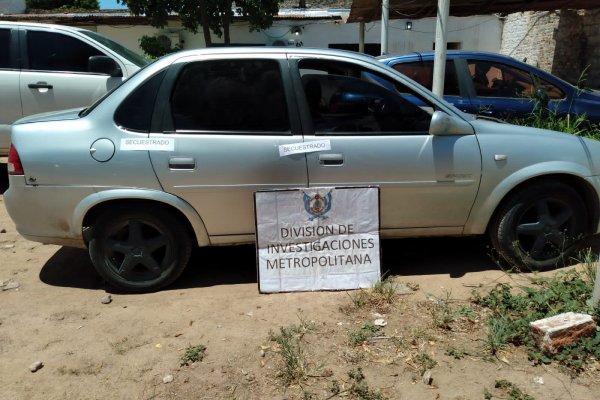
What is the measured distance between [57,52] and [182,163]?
12.1 feet

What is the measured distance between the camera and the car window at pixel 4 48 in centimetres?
604

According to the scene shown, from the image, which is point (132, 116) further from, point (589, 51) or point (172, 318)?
point (589, 51)

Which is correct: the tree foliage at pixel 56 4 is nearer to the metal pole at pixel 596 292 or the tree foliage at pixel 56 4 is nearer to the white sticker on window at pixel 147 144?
the white sticker on window at pixel 147 144

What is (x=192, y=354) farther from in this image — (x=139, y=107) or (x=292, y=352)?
(x=139, y=107)

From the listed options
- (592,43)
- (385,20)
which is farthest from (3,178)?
(592,43)

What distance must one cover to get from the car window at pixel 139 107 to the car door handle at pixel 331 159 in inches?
48.7

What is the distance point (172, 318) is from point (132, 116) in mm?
1432

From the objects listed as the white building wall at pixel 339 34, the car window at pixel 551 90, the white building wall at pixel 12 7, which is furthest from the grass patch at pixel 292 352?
the white building wall at pixel 12 7

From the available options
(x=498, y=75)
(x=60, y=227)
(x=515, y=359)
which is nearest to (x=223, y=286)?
(x=60, y=227)

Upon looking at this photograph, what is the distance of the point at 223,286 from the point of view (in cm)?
397

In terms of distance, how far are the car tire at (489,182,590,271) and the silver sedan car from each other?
16 millimetres

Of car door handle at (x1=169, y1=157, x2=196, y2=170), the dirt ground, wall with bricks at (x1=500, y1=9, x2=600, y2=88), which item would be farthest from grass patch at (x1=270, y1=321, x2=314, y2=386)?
wall with bricks at (x1=500, y1=9, x2=600, y2=88)

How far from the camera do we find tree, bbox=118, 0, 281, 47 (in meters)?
A: 15.6

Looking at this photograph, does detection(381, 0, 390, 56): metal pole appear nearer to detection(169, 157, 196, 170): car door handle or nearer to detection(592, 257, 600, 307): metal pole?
detection(169, 157, 196, 170): car door handle
